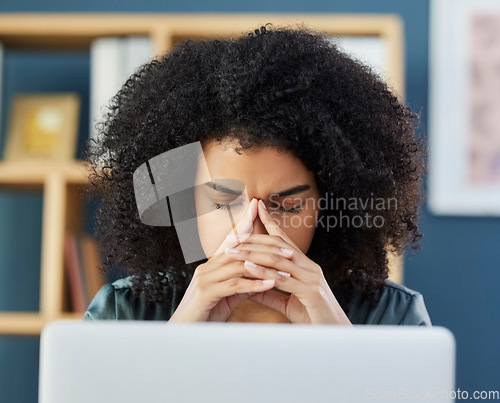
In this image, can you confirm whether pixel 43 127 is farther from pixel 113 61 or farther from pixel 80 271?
pixel 80 271

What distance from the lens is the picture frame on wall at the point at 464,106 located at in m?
2.18

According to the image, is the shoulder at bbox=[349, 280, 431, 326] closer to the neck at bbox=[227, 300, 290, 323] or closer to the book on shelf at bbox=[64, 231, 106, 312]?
the neck at bbox=[227, 300, 290, 323]

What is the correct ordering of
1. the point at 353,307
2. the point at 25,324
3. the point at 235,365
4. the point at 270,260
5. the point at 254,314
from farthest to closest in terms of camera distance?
the point at 25,324
the point at 353,307
the point at 254,314
the point at 270,260
the point at 235,365

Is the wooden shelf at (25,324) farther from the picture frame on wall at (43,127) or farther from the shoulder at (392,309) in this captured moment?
the shoulder at (392,309)

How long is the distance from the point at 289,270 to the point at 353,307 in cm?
33

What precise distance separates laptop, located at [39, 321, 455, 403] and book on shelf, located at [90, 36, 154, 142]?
1.43 meters

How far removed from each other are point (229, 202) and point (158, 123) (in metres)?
0.23

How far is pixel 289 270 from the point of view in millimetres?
1015

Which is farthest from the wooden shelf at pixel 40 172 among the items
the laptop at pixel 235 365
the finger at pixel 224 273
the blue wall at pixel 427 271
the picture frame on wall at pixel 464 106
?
the laptop at pixel 235 365

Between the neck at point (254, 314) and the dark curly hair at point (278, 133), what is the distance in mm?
153

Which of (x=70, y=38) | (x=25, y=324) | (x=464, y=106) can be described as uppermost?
(x=70, y=38)

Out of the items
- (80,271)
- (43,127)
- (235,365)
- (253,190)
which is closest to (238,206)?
(253,190)

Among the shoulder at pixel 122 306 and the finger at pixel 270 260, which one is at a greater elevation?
the finger at pixel 270 260

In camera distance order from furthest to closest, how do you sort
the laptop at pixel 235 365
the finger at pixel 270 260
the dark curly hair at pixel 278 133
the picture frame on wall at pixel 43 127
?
1. the picture frame on wall at pixel 43 127
2. the dark curly hair at pixel 278 133
3. the finger at pixel 270 260
4. the laptop at pixel 235 365
